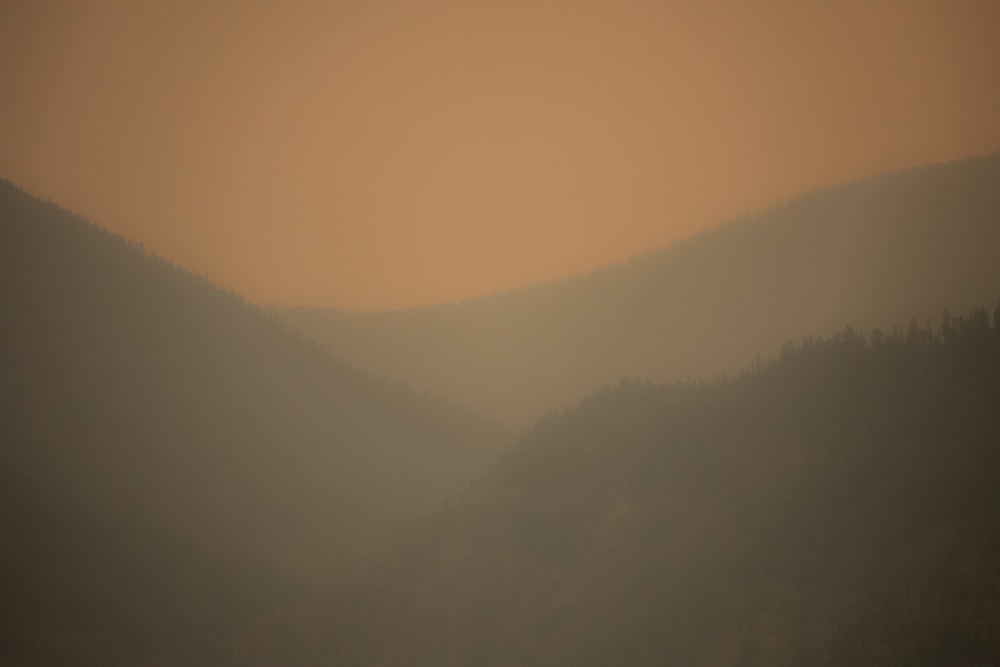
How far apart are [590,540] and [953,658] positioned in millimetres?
51654

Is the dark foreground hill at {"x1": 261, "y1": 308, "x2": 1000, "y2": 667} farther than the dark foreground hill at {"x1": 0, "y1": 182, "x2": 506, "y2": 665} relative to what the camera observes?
No

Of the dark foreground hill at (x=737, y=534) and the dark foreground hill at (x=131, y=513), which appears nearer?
the dark foreground hill at (x=737, y=534)

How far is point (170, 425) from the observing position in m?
191

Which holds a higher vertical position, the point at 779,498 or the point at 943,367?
the point at 943,367

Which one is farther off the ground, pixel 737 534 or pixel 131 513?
pixel 737 534

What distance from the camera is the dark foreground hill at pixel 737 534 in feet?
248

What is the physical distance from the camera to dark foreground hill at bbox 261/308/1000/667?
7562 cm

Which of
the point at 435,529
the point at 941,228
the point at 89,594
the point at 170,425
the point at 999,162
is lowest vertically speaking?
the point at 89,594

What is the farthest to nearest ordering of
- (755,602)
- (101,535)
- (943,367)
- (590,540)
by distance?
(101,535) → (590,540) → (943,367) → (755,602)

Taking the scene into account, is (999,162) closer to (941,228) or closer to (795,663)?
(941,228)

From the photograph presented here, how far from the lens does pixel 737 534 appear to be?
95875mm

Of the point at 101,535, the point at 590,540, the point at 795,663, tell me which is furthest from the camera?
the point at 101,535

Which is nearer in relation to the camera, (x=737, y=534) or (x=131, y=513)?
(x=737, y=534)

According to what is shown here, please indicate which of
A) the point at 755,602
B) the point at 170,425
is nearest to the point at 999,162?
the point at 755,602
